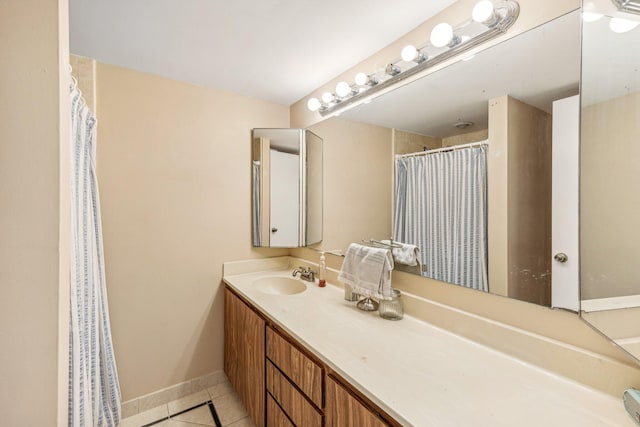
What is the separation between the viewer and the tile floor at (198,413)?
1637 mm

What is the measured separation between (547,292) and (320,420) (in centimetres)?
90

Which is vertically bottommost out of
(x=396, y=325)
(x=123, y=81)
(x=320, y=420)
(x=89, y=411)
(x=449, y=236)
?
(x=89, y=411)

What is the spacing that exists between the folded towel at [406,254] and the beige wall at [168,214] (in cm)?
121

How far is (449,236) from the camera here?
117 centimetres

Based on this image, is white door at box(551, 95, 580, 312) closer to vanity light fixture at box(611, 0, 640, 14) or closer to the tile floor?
vanity light fixture at box(611, 0, 640, 14)

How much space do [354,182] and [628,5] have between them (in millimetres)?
1196

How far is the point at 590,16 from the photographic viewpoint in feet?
2.34

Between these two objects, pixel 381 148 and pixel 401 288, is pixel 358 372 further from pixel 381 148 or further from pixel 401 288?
pixel 381 148

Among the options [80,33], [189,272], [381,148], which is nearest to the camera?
[80,33]

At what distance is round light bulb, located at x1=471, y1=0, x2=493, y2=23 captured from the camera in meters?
0.93

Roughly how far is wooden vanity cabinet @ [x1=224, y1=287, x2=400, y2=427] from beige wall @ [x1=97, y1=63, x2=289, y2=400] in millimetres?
287

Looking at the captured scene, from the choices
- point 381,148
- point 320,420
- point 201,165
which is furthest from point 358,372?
point 201,165

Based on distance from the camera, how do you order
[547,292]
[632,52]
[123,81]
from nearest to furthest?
[632,52] → [547,292] → [123,81]

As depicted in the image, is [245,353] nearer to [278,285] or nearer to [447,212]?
[278,285]
